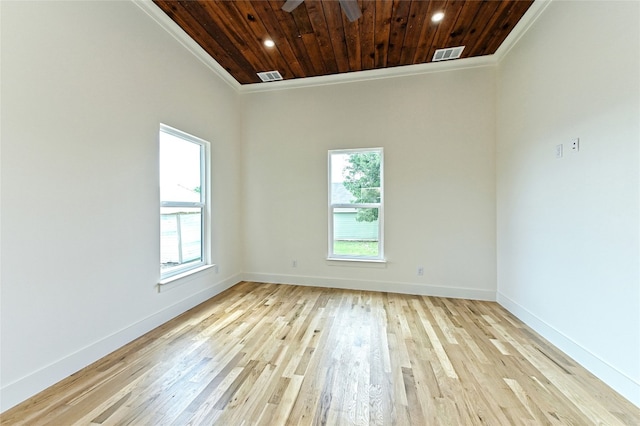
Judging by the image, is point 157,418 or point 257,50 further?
point 257,50

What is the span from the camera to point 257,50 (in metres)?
3.15

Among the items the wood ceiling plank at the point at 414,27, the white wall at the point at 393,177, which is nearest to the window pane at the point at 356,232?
the white wall at the point at 393,177

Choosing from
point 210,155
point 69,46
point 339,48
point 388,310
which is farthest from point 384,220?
point 69,46

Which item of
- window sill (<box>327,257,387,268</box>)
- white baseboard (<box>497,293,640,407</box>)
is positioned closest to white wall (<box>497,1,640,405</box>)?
white baseboard (<box>497,293,640,407</box>)

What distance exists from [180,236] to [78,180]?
1.30 m

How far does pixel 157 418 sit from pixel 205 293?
200 centimetres

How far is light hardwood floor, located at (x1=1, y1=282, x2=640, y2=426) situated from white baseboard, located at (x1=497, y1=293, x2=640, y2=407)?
0.06 metres

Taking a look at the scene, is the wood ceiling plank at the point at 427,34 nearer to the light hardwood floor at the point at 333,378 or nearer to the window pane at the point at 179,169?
the window pane at the point at 179,169

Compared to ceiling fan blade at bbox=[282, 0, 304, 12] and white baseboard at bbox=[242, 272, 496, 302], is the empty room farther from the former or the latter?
ceiling fan blade at bbox=[282, 0, 304, 12]

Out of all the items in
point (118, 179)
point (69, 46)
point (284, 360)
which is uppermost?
point (69, 46)

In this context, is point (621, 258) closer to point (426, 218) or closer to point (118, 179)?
point (426, 218)

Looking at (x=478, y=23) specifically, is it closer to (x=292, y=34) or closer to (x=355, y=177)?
(x=292, y=34)

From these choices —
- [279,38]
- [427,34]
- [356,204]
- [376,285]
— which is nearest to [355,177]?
[356,204]

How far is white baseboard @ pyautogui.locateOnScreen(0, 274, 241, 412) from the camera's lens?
157cm
